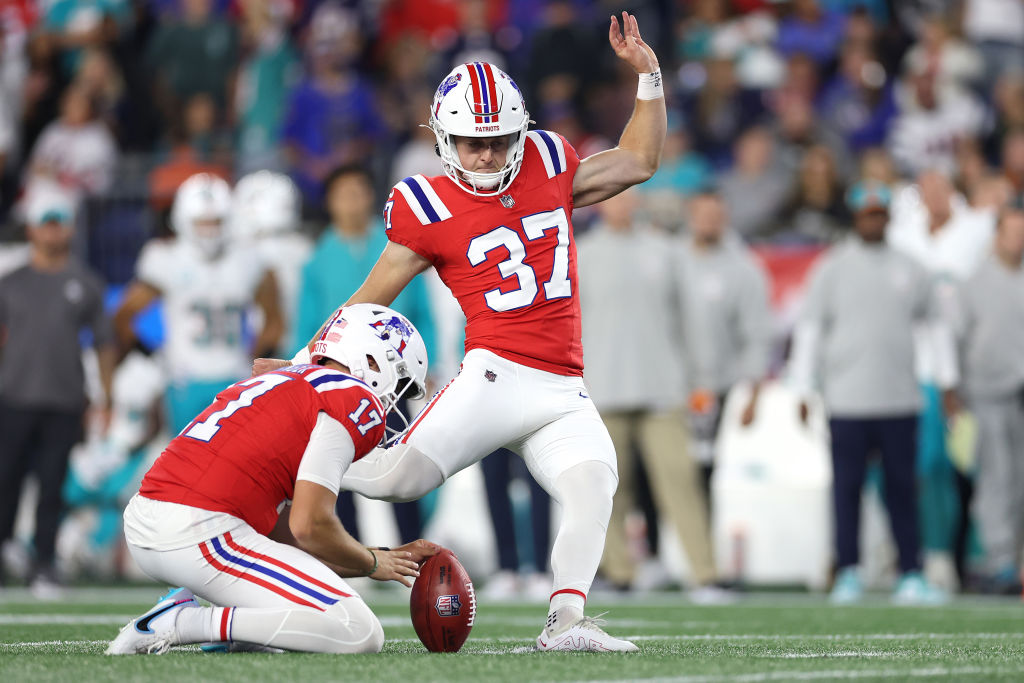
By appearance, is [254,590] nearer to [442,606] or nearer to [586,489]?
[442,606]

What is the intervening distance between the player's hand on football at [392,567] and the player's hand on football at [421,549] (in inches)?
3.7

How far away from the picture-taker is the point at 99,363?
9477 mm

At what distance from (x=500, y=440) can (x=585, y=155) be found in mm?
7088

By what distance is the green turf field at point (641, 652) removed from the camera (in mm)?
4094

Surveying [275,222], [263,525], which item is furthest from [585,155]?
[263,525]

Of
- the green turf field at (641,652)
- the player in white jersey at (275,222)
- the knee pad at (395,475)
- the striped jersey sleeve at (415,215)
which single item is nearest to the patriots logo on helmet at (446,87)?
the striped jersey sleeve at (415,215)

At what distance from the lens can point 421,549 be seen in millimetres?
4910

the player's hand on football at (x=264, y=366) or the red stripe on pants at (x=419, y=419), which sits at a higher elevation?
the player's hand on football at (x=264, y=366)

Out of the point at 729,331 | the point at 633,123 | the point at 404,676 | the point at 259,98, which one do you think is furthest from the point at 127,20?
the point at 404,676

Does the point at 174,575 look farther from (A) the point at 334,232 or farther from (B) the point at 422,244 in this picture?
(A) the point at 334,232

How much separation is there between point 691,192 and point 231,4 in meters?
5.06

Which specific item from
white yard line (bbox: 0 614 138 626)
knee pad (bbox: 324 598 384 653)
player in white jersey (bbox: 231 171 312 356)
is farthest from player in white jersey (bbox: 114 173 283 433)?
knee pad (bbox: 324 598 384 653)

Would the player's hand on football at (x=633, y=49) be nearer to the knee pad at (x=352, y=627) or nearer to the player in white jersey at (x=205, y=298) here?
the knee pad at (x=352, y=627)

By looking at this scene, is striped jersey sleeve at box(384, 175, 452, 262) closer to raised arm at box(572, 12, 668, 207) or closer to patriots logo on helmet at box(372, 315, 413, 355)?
patriots logo on helmet at box(372, 315, 413, 355)
